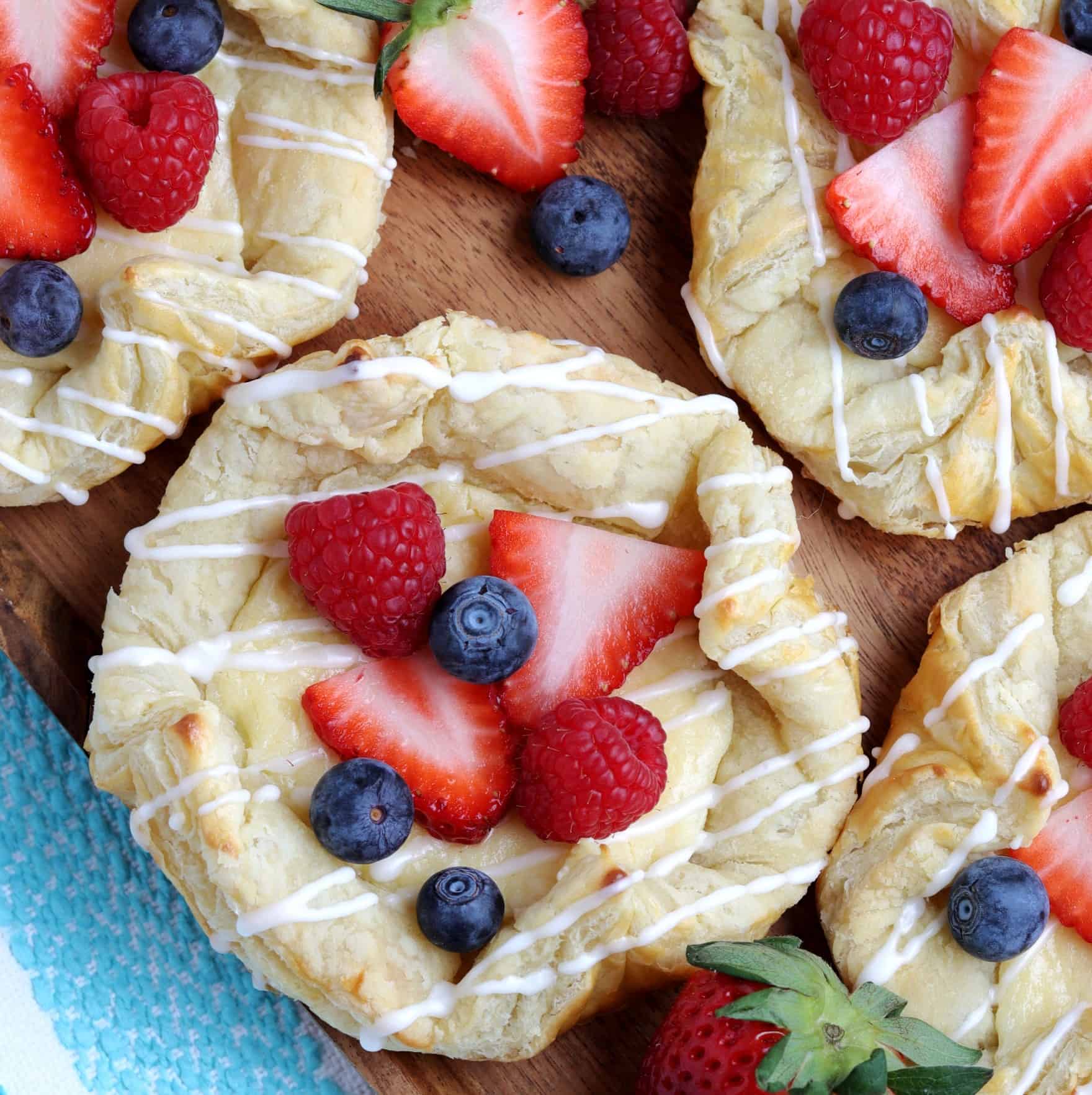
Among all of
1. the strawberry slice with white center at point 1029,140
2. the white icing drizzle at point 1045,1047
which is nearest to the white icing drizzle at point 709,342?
the strawberry slice with white center at point 1029,140

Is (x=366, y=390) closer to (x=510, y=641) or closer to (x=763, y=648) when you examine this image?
(x=510, y=641)

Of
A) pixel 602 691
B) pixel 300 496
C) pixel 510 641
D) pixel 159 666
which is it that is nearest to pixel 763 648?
pixel 602 691

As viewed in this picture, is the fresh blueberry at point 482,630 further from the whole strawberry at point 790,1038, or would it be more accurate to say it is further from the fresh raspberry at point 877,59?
the fresh raspberry at point 877,59

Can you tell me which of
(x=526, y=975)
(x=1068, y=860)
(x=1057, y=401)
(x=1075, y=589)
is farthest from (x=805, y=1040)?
(x=1057, y=401)

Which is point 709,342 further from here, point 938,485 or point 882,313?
point 938,485

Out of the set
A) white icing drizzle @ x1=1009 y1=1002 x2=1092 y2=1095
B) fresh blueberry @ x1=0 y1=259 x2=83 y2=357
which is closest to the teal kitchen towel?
fresh blueberry @ x1=0 y1=259 x2=83 y2=357

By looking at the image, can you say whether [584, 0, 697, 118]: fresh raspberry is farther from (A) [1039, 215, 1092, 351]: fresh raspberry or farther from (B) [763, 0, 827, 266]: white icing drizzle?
(A) [1039, 215, 1092, 351]: fresh raspberry
